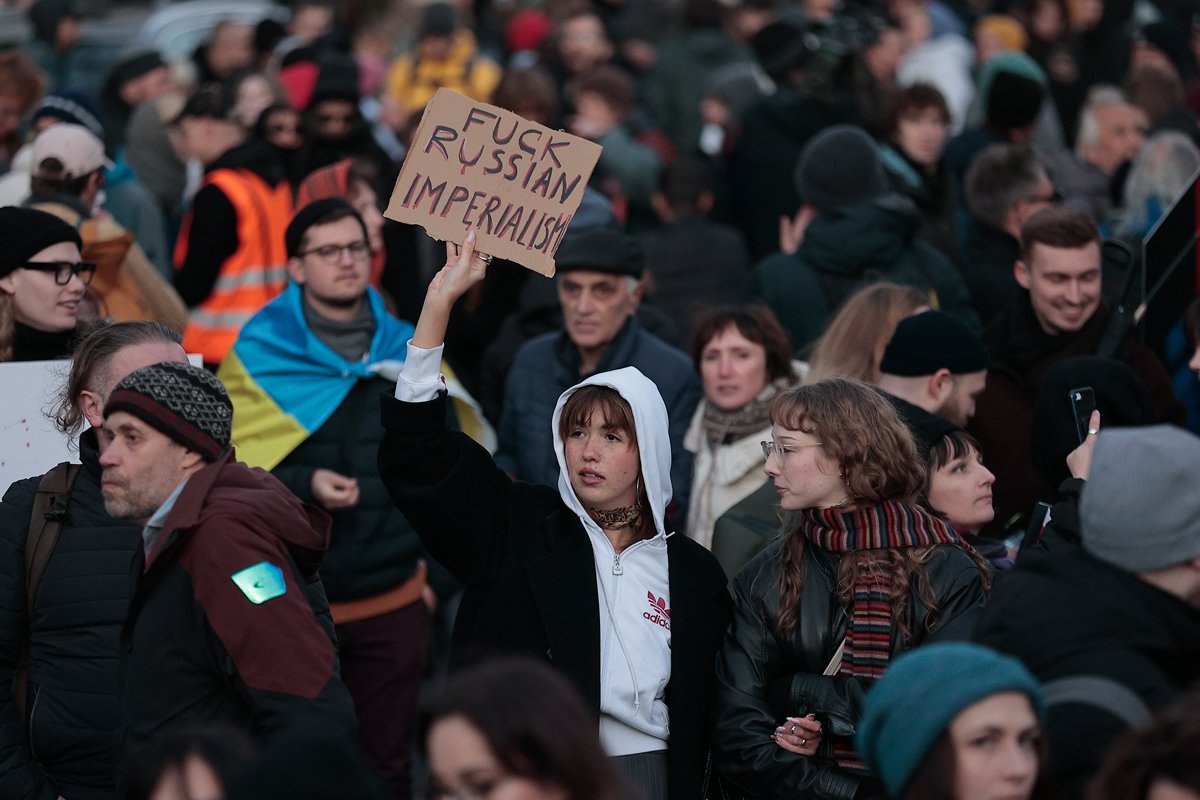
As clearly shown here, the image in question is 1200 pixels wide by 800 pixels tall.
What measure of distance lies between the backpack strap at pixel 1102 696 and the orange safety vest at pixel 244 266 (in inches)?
217

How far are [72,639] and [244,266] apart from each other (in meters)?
3.79

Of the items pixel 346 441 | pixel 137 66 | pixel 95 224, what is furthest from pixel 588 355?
pixel 137 66

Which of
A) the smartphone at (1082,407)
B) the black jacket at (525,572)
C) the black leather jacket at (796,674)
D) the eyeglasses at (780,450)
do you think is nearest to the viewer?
the black leather jacket at (796,674)

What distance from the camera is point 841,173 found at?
834 cm

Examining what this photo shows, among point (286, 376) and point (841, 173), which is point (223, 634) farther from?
point (841, 173)

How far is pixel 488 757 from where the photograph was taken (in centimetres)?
330

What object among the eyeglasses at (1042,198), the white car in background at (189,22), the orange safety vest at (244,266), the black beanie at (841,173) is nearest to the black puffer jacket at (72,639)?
the orange safety vest at (244,266)

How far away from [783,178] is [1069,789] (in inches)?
300

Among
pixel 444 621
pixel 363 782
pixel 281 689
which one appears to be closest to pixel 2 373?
pixel 281 689

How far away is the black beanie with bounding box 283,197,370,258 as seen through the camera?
275 inches

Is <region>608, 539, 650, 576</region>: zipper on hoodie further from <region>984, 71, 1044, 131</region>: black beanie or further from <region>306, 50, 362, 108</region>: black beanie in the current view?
<region>984, 71, 1044, 131</region>: black beanie

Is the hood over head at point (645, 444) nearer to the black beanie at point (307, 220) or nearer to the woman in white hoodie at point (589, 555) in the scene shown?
the woman in white hoodie at point (589, 555)

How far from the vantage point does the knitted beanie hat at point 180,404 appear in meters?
4.42

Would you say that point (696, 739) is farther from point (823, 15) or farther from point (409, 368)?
point (823, 15)
